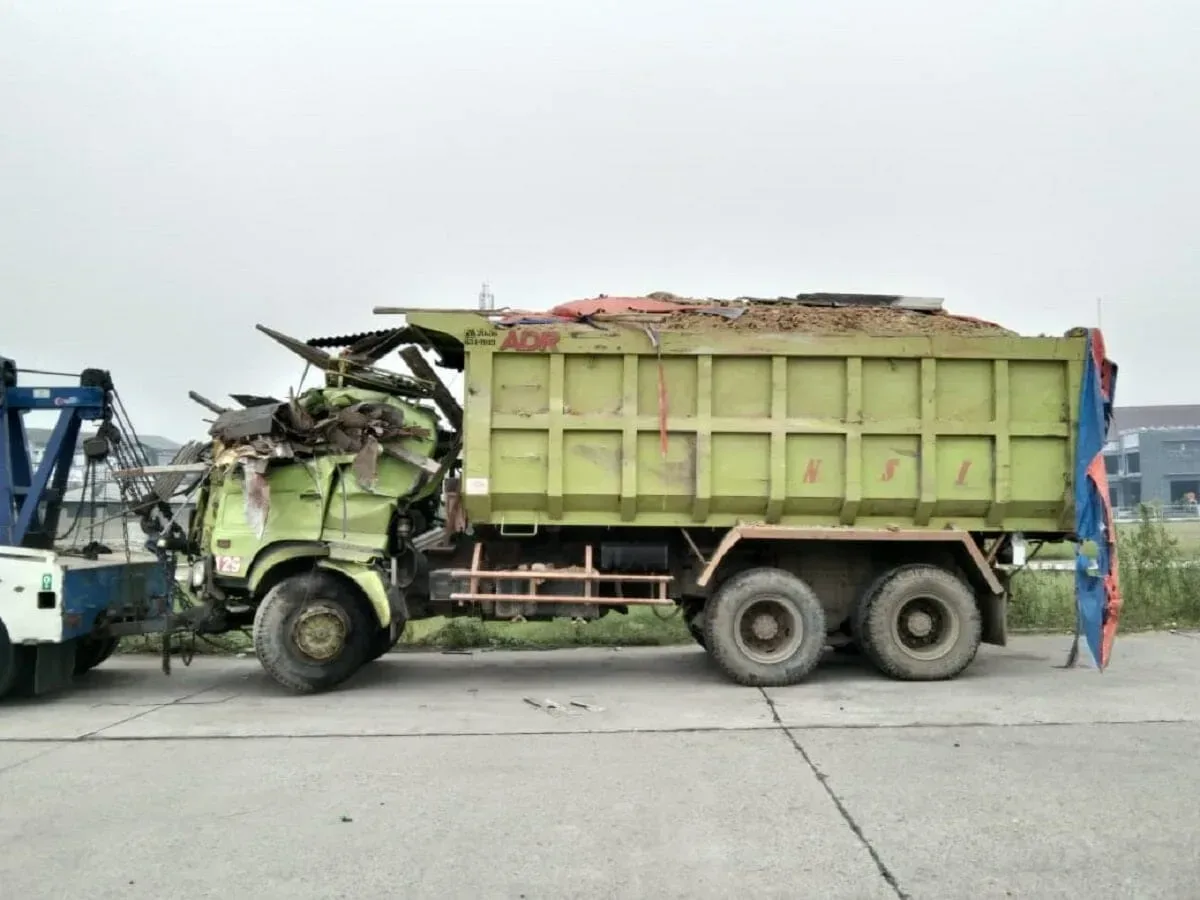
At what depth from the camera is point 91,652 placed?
819cm

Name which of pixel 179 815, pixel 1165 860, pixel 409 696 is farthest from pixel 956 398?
pixel 179 815

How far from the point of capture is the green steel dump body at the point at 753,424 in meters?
7.31

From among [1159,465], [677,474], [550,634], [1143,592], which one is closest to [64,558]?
[550,634]

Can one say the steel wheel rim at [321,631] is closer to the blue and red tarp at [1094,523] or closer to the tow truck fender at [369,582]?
the tow truck fender at [369,582]

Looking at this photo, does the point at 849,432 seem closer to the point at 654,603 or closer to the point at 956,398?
the point at 956,398

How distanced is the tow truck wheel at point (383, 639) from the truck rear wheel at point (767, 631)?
2658 millimetres

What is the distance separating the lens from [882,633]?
741 cm

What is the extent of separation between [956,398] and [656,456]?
255 cm

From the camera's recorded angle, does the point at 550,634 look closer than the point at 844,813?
No

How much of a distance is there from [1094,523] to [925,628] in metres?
1.60

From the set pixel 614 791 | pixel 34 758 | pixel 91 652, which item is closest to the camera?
pixel 614 791

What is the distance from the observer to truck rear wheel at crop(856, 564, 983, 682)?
740cm

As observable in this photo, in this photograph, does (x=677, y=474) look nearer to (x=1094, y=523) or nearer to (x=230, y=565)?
(x=1094, y=523)

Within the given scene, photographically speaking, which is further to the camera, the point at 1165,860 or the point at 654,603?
the point at 654,603
